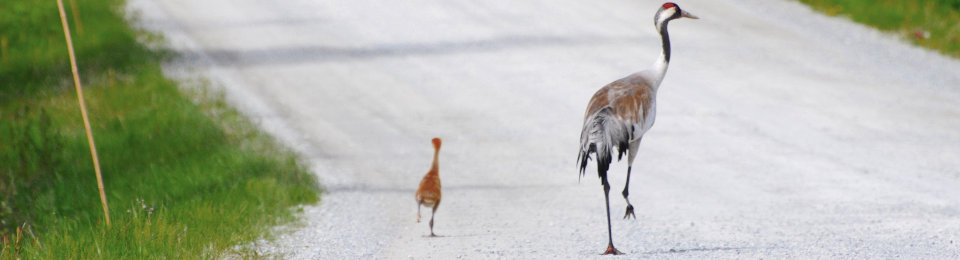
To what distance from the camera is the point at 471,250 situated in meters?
7.48

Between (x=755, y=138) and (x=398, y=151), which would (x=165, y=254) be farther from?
(x=755, y=138)

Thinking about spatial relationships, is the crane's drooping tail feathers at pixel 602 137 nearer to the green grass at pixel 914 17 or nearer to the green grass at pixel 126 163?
the green grass at pixel 126 163

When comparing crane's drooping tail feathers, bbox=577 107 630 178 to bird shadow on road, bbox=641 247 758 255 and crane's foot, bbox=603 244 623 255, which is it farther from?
bird shadow on road, bbox=641 247 758 255

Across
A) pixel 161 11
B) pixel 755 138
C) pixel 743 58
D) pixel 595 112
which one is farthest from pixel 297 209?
pixel 161 11

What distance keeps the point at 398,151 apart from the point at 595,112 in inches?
209

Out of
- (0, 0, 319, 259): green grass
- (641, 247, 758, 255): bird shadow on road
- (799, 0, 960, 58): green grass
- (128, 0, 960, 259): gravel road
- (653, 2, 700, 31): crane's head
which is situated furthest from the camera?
(799, 0, 960, 58): green grass

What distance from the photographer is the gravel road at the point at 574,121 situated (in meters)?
8.11

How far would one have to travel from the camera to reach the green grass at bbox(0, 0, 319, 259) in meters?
7.69

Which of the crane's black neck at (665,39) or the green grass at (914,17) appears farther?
the green grass at (914,17)

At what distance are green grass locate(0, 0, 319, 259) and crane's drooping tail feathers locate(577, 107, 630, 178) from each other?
8.77ft

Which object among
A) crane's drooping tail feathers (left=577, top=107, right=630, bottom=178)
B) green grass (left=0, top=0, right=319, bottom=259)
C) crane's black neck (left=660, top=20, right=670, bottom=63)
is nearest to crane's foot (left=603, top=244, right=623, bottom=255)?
crane's drooping tail feathers (left=577, top=107, right=630, bottom=178)

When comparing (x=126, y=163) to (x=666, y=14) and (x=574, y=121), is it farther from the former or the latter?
(x=666, y=14)

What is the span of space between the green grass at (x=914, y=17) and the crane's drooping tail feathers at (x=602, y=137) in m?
10.7

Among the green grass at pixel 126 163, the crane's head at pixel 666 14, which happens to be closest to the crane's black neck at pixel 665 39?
the crane's head at pixel 666 14
